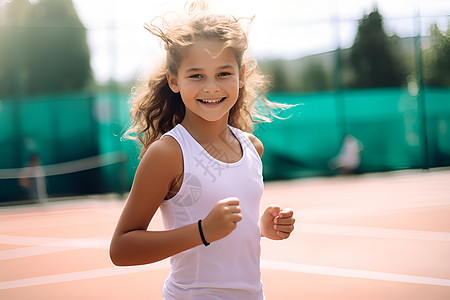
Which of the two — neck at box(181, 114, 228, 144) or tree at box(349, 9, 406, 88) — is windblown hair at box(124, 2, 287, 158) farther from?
tree at box(349, 9, 406, 88)

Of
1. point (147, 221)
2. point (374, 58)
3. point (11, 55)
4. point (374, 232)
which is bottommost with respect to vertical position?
point (374, 232)

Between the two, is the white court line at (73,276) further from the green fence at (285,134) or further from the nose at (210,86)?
the green fence at (285,134)

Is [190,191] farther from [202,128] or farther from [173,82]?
[173,82]

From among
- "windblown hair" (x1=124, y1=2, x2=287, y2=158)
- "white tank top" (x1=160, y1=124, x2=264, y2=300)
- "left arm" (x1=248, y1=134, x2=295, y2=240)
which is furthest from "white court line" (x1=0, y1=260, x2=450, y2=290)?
"white tank top" (x1=160, y1=124, x2=264, y2=300)

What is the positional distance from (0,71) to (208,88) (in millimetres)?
11399

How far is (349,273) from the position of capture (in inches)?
180

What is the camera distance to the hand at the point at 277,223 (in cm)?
206

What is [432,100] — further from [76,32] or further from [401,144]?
[76,32]

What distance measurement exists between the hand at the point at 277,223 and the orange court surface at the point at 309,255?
79.9 inches

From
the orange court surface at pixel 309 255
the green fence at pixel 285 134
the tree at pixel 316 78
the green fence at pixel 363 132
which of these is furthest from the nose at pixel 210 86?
the tree at pixel 316 78

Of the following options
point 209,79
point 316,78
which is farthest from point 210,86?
point 316,78

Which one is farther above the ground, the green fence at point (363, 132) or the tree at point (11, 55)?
the tree at point (11, 55)

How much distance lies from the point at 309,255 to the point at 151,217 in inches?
148

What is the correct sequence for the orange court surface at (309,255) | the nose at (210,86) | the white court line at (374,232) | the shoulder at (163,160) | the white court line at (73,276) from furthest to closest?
the white court line at (374,232) → the white court line at (73,276) → the orange court surface at (309,255) → the nose at (210,86) → the shoulder at (163,160)
